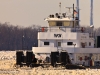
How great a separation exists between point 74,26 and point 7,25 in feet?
324

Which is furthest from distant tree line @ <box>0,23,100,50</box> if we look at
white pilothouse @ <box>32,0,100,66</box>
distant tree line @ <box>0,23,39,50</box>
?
white pilothouse @ <box>32,0,100,66</box>

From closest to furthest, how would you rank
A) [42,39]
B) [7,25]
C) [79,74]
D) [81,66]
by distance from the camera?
[79,74] → [81,66] → [42,39] → [7,25]

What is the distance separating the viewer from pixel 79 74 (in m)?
46.1

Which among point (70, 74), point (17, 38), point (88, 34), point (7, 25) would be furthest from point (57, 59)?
point (7, 25)

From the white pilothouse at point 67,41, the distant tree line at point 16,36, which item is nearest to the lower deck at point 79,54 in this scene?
the white pilothouse at point 67,41

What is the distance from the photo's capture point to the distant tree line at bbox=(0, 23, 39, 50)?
126 m

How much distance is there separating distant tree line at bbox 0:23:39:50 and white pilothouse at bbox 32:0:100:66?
62185mm

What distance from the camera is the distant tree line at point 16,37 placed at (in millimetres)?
126350

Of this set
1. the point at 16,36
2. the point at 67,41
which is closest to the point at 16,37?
the point at 16,36

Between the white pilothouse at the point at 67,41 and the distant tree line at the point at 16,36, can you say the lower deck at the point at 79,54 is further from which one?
the distant tree line at the point at 16,36

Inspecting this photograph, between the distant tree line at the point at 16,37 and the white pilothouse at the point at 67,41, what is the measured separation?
62185 millimetres

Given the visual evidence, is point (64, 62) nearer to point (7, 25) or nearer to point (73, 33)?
point (73, 33)

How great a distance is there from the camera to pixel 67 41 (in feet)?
190

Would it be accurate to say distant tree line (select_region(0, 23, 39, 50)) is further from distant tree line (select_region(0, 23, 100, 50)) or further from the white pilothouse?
the white pilothouse
